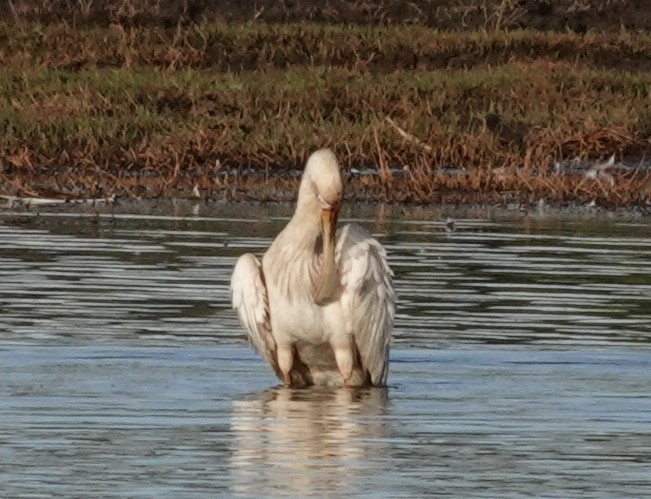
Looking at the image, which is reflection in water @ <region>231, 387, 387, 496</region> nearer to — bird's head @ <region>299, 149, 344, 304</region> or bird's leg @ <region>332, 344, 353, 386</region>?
bird's leg @ <region>332, 344, 353, 386</region>

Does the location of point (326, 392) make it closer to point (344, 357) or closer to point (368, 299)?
point (344, 357)

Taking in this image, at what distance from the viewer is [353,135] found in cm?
2202

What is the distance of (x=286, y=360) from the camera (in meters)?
10.4

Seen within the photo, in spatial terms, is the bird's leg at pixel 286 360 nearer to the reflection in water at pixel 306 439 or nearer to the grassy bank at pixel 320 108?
the reflection in water at pixel 306 439

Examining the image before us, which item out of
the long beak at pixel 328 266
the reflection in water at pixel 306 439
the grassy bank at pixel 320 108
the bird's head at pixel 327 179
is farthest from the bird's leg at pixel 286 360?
the grassy bank at pixel 320 108

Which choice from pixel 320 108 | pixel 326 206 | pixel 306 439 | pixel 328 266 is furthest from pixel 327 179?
pixel 320 108

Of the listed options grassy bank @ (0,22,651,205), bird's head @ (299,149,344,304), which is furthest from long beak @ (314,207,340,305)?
grassy bank @ (0,22,651,205)

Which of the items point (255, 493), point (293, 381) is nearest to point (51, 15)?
point (293, 381)

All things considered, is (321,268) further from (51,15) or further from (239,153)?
(51,15)

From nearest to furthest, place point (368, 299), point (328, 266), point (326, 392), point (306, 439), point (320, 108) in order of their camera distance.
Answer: point (306, 439) < point (328, 266) < point (368, 299) < point (326, 392) < point (320, 108)

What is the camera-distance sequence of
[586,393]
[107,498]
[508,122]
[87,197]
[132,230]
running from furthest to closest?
[508,122]
[87,197]
[132,230]
[586,393]
[107,498]

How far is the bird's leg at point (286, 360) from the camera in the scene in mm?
10391

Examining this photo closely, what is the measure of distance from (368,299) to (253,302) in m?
0.49

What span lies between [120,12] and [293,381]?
18.4 meters
